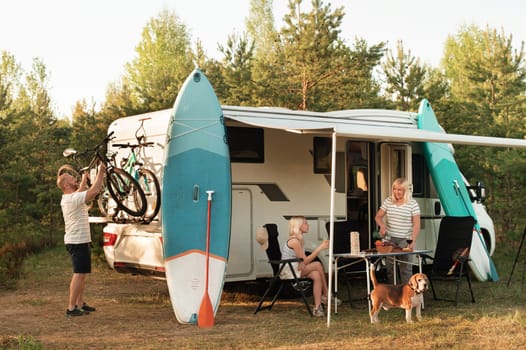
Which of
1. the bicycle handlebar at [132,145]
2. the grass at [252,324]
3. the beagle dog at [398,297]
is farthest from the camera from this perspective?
the bicycle handlebar at [132,145]

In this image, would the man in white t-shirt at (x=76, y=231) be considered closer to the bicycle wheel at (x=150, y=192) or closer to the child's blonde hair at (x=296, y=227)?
the bicycle wheel at (x=150, y=192)

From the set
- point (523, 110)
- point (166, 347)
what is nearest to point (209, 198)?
point (166, 347)

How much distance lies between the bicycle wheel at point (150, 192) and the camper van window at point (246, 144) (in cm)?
91

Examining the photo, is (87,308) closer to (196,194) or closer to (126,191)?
(126,191)

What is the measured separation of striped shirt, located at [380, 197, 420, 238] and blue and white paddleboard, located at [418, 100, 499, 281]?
198 cm

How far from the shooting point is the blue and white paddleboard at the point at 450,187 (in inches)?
380

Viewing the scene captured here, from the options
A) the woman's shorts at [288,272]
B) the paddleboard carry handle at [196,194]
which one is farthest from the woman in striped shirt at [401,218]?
the paddleboard carry handle at [196,194]

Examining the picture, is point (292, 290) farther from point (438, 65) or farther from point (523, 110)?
point (438, 65)

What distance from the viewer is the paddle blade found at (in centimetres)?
693

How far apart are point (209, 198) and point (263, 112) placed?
1.26m

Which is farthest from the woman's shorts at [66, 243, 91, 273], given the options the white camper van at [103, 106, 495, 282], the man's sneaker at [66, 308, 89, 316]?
the white camper van at [103, 106, 495, 282]

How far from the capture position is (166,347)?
5.91 m

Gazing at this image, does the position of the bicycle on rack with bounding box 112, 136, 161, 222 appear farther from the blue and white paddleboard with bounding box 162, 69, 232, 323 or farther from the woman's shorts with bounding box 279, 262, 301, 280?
the woman's shorts with bounding box 279, 262, 301, 280

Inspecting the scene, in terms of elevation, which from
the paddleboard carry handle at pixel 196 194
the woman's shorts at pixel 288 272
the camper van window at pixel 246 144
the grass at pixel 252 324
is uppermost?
the camper van window at pixel 246 144
